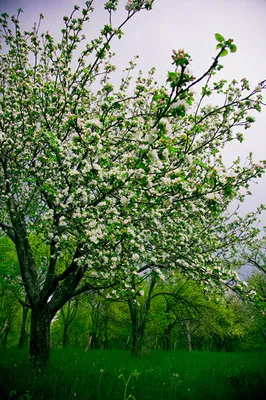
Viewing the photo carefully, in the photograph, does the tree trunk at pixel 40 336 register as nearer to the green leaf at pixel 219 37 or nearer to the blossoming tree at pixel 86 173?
the blossoming tree at pixel 86 173

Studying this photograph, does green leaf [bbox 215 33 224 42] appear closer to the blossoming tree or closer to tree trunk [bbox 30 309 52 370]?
the blossoming tree

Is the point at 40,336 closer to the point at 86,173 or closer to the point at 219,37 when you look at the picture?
the point at 86,173

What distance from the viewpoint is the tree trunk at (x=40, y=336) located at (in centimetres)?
823

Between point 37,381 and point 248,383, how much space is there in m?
5.37

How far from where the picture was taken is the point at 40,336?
8414 millimetres

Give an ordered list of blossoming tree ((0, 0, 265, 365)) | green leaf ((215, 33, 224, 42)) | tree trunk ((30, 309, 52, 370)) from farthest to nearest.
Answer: tree trunk ((30, 309, 52, 370)), blossoming tree ((0, 0, 265, 365)), green leaf ((215, 33, 224, 42))

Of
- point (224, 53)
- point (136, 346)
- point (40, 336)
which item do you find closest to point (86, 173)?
point (224, 53)

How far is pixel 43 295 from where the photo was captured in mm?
8633

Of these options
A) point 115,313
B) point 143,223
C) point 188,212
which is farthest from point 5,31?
point 115,313

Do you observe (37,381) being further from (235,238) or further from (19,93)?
(235,238)

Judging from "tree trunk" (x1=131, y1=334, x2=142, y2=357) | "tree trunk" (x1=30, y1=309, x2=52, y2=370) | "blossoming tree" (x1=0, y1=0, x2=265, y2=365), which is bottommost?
"tree trunk" (x1=131, y1=334, x2=142, y2=357)

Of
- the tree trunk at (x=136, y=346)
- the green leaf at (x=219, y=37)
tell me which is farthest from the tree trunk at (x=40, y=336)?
the green leaf at (x=219, y=37)

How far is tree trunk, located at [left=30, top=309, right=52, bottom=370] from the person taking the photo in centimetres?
823

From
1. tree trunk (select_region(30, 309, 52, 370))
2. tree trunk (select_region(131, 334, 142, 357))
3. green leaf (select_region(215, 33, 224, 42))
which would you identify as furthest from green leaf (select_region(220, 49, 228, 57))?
tree trunk (select_region(131, 334, 142, 357))
